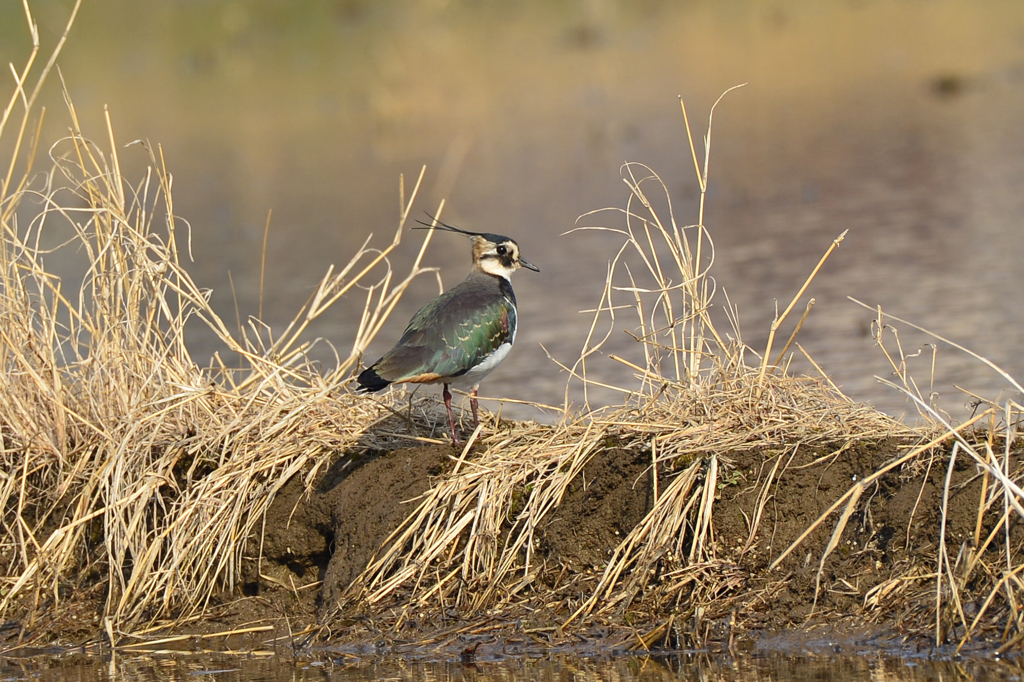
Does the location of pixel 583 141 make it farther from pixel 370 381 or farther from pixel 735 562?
pixel 735 562

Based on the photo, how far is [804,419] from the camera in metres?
5.23

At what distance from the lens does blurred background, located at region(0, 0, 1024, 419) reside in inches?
426

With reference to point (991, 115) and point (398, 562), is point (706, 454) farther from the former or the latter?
point (991, 115)

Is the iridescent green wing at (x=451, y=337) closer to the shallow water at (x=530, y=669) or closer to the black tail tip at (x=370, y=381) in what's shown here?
the black tail tip at (x=370, y=381)

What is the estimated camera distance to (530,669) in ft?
15.8

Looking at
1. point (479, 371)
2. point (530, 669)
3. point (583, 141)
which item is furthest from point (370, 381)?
point (583, 141)

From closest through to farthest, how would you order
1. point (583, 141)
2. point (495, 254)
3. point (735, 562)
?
point (735, 562) → point (495, 254) → point (583, 141)

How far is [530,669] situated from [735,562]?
33.7 inches

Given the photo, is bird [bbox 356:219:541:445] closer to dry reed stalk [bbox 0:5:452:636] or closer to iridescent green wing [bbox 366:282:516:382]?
iridescent green wing [bbox 366:282:516:382]

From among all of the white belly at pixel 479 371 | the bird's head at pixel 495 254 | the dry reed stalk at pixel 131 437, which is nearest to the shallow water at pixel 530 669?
the dry reed stalk at pixel 131 437

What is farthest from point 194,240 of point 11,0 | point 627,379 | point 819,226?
point 11,0

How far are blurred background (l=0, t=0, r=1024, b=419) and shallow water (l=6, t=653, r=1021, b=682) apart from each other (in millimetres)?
2953

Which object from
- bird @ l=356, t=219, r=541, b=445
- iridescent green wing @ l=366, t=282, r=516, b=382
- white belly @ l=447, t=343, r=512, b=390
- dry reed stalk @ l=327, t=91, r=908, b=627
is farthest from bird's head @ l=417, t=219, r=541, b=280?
dry reed stalk @ l=327, t=91, r=908, b=627

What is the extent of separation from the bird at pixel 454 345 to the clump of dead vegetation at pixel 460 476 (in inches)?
12.1
